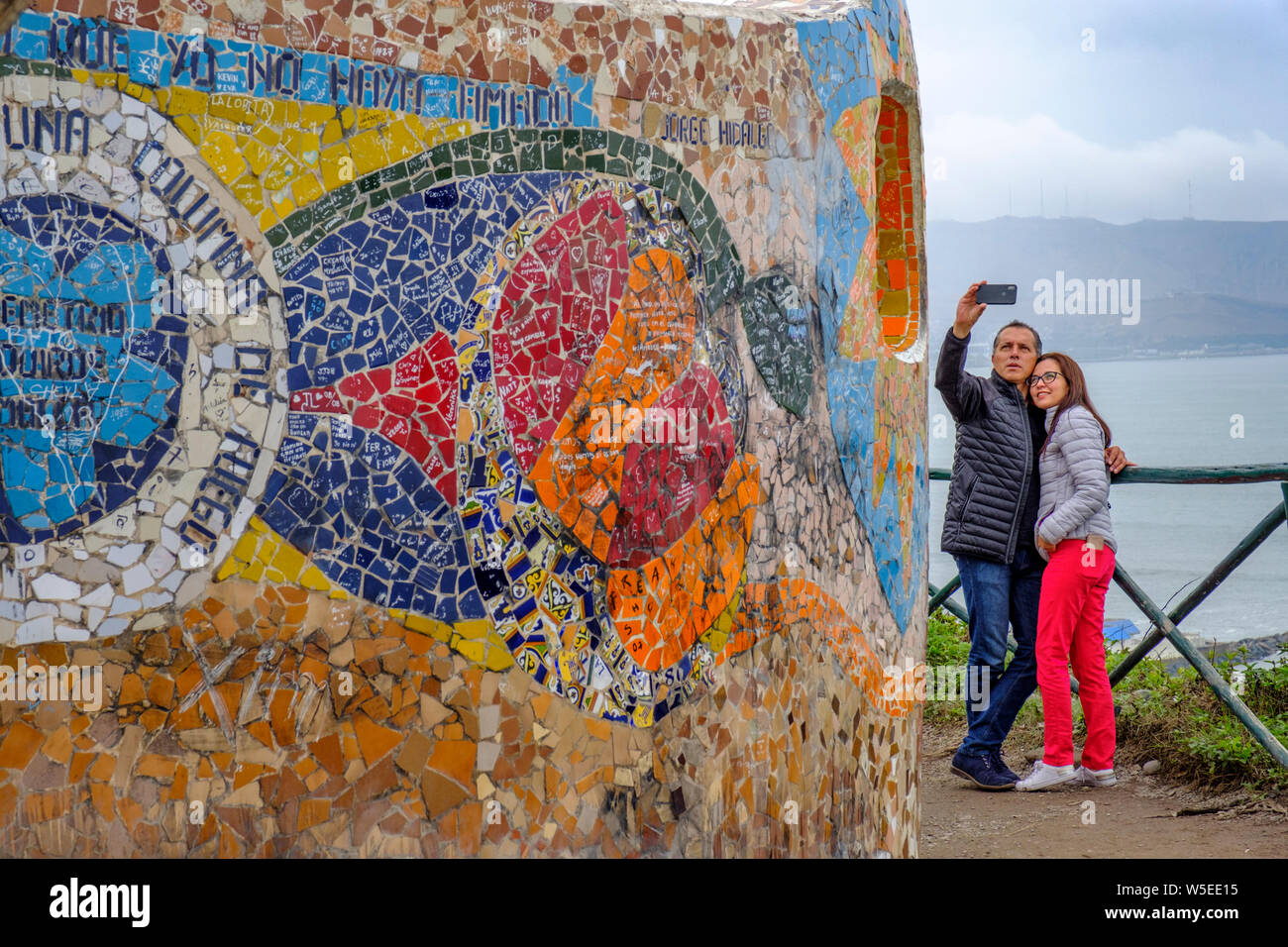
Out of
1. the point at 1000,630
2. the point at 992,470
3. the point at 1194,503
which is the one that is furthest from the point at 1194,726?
the point at 1194,503

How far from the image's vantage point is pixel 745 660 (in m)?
4.20

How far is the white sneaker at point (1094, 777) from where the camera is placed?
19.5 feet

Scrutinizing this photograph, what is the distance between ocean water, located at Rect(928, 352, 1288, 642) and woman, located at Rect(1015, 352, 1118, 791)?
14836 mm

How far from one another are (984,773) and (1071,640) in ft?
2.97

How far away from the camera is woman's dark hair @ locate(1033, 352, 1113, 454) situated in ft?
18.6

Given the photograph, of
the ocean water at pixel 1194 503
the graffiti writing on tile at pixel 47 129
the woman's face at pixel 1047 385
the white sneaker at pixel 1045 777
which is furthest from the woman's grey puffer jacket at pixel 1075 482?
the ocean water at pixel 1194 503

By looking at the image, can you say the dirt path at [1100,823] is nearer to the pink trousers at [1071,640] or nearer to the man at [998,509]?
the pink trousers at [1071,640]

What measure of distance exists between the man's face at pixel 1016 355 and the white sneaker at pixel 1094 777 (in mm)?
1901

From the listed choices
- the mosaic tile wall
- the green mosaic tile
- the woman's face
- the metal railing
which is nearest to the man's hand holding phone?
the woman's face

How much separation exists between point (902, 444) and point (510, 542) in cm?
198

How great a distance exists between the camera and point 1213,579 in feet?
19.6

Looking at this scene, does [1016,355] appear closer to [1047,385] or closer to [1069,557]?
[1047,385]

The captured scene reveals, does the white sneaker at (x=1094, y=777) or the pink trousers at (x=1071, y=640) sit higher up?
the pink trousers at (x=1071, y=640)
